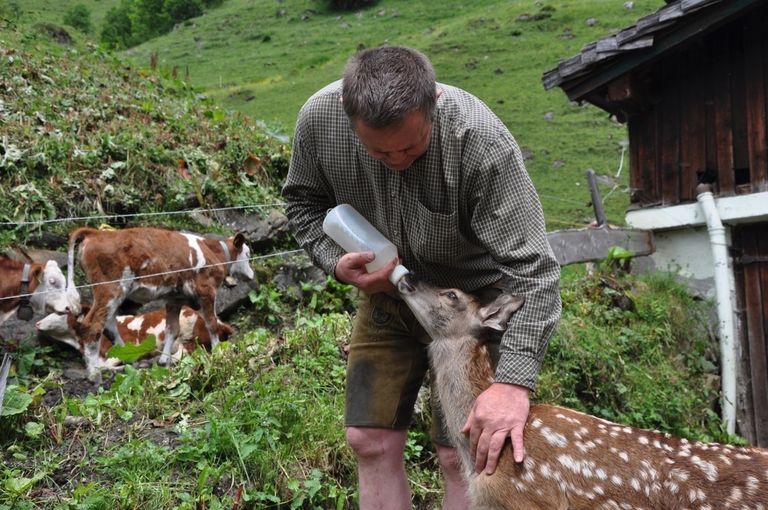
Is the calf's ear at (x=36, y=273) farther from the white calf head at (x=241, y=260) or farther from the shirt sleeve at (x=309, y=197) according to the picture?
the shirt sleeve at (x=309, y=197)

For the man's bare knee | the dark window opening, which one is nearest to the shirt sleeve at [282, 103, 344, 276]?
the man's bare knee

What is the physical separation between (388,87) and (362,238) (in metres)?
0.96

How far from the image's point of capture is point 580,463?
3.90m

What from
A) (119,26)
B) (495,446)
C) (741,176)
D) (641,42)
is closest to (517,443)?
(495,446)

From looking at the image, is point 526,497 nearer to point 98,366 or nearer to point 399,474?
point 399,474

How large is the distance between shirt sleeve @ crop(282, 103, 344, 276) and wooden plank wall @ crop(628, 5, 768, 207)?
21.4 ft

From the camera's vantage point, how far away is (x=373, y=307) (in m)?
4.32

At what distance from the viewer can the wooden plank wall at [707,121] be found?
9086 mm

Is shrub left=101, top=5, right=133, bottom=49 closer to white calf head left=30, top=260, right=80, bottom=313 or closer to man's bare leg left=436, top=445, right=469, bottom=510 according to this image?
white calf head left=30, top=260, right=80, bottom=313

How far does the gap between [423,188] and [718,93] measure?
22.7 feet

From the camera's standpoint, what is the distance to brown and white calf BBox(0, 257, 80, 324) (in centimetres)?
729

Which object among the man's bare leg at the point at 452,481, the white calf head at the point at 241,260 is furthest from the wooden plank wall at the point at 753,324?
the man's bare leg at the point at 452,481

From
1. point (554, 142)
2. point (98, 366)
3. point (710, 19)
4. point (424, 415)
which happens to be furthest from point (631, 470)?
point (554, 142)

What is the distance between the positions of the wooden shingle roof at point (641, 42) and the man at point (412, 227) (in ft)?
18.4
